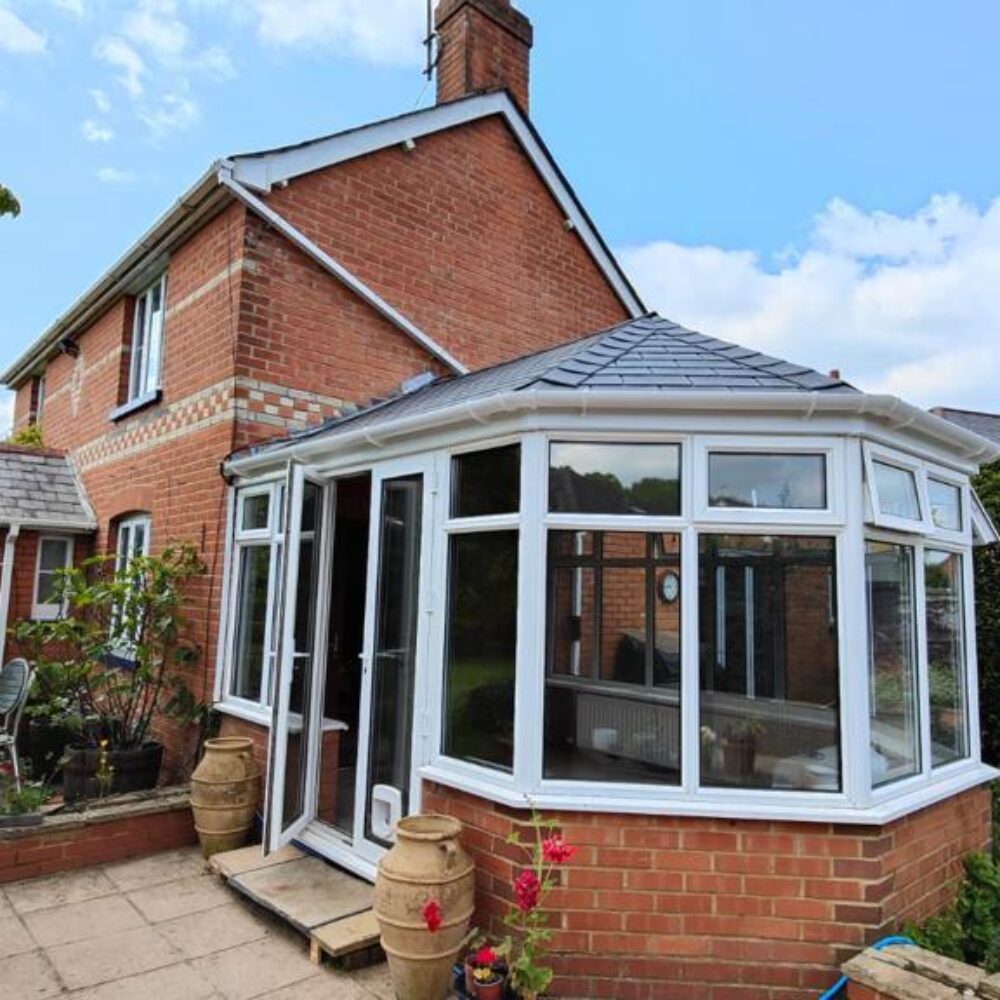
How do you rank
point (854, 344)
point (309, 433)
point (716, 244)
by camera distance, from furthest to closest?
point (716, 244)
point (854, 344)
point (309, 433)

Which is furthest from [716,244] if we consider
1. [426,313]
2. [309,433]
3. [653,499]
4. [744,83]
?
[653,499]

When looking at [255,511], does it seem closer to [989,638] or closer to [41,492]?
[41,492]

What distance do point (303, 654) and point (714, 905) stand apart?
324 cm

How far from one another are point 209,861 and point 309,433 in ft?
11.2

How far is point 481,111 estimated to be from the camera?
9297 millimetres

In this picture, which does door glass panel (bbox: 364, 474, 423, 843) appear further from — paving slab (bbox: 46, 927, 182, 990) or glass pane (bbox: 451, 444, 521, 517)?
paving slab (bbox: 46, 927, 182, 990)

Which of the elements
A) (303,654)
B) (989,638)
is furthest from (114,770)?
(989,638)

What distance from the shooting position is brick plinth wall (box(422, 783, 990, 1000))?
365 centimetres

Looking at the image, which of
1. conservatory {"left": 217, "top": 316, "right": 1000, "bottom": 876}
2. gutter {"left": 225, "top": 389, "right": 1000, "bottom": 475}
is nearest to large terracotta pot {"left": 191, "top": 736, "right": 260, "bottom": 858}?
conservatory {"left": 217, "top": 316, "right": 1000, "bottom": 876}

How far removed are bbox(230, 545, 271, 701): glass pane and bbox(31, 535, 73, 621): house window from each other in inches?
153

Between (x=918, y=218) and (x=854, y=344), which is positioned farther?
(x=854, y=344)

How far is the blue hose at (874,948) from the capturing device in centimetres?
350

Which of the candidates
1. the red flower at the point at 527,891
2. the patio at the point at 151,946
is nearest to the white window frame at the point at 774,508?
the red flower at the point at 527,891

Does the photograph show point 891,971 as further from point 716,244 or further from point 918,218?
point 716,244
